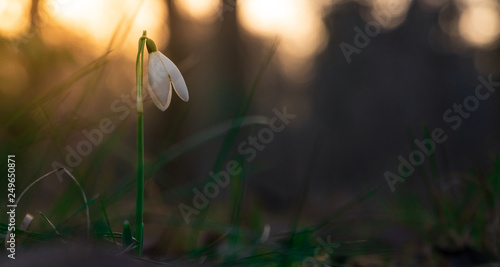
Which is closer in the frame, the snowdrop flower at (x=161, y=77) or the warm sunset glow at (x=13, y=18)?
the snowdrop flower at (x=161, y=77)

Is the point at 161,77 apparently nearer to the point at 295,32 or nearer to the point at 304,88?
the point at 295,32

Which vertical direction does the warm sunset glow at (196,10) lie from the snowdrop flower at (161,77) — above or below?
above

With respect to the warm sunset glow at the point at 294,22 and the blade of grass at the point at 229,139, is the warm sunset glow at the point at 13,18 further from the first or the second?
the warm sunset glow at the point at 294,22

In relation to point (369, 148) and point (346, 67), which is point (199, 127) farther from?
point (369, 148)

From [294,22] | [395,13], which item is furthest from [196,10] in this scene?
[395,13]

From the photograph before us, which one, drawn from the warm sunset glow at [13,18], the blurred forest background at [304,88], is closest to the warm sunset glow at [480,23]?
the blurred forest background at [304,88]

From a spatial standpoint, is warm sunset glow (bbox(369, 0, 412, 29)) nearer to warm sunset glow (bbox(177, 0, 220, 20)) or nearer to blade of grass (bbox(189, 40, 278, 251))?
warm sunset glow (bbox(177, 0, 220, 20))

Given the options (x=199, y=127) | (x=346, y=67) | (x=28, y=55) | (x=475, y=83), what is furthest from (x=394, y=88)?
Result: (x=28, y=55)
